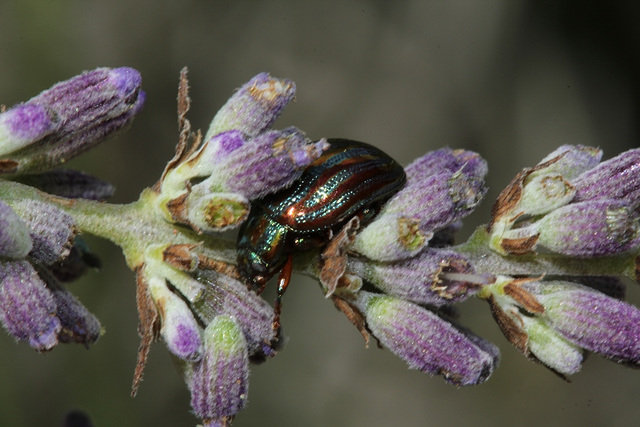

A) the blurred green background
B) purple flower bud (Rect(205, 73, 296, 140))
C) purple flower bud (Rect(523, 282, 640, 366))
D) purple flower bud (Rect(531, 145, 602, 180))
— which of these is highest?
purple flower bud (Rect(531, 145, 602, 180))

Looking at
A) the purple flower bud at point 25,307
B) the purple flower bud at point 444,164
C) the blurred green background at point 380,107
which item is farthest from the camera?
the blurred green background at point 380,107

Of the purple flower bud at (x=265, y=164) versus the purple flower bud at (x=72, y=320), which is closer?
the purple flower bud at (x=265, y=164)

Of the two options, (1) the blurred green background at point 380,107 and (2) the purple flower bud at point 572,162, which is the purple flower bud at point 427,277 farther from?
(1) the blurred green background at point 380,107

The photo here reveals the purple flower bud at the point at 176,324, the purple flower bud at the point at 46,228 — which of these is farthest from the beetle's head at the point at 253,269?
the purple flower bud at the point at 46,228

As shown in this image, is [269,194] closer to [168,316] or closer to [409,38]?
[168,316]

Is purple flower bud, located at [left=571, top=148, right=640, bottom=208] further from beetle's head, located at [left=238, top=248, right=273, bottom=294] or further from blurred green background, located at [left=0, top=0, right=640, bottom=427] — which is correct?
blurred green background, located at [left=0, top=0, right=640, bottom=427]

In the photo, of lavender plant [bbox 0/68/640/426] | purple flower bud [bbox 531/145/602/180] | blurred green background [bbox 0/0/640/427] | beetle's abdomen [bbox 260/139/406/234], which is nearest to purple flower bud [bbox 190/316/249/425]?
lavender plant [bbox 0/68/640/426]

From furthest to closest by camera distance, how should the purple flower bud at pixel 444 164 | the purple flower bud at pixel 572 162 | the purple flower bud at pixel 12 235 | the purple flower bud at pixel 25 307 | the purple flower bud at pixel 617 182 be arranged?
the purple flower bud at pixel 444 164
the purple flower bud at pixel 572 162
the purple flower bud at pixel 617 182
the purple flower bud at pixel 25 307
the purple flower bud at pixel 12 235
